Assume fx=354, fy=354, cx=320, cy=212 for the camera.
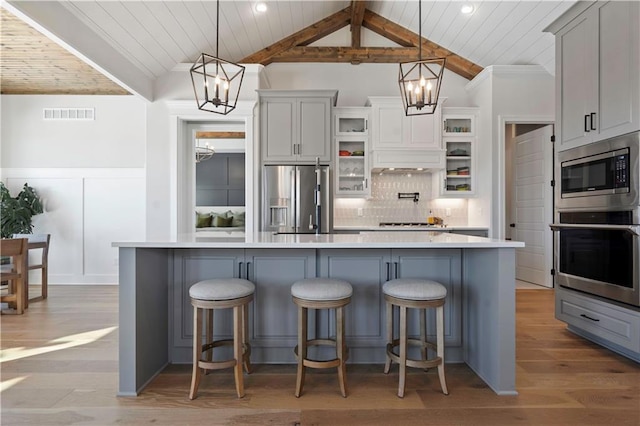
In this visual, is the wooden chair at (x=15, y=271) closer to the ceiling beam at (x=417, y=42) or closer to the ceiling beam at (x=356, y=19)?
the ceiling beam at (x=356, y=19)

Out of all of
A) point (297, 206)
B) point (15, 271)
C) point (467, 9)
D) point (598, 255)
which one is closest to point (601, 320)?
point (598, 255)

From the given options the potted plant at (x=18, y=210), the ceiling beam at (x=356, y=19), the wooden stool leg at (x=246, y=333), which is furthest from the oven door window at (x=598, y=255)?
the potted plant at (x=18, y=210)

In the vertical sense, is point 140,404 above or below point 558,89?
below

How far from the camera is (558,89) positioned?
333 centimetres

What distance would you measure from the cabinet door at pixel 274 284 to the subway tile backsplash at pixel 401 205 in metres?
2.90

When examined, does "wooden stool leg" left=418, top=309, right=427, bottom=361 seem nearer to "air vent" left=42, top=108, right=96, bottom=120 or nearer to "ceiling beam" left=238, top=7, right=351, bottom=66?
"ceiling beam" left=238, top=7, right=351, bottom=66

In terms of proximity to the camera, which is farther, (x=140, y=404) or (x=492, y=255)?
(x=492, y=255)

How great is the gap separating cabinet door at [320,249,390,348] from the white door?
362cm

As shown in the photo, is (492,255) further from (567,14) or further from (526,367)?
(567,14)

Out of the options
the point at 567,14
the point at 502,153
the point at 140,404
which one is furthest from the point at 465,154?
the point at 140,404

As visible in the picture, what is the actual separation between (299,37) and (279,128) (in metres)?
1.57

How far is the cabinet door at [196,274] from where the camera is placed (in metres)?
2.55

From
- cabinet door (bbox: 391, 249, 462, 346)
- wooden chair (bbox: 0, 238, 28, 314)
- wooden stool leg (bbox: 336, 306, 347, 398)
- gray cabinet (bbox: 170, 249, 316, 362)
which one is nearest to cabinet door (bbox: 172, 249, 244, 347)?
gray cabinet (bbox: 170, 249, 316, 362)

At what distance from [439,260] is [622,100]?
1827mm
